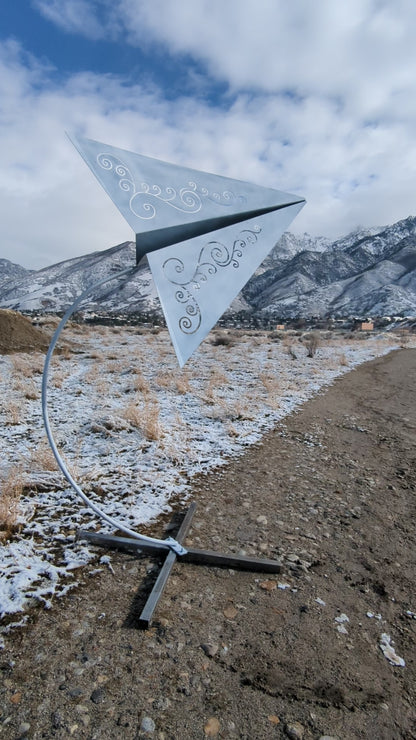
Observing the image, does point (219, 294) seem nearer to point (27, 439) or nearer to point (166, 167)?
point (166, 167)

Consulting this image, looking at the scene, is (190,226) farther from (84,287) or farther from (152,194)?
(84,287)

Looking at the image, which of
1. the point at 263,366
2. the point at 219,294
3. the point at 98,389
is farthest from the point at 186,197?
the point at 263,366

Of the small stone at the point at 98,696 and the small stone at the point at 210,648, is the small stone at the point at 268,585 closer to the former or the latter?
the small stone at the point at 210,648

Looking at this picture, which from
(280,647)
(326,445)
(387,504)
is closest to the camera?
(280,647)

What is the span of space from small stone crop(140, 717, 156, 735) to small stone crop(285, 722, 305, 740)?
69 cm

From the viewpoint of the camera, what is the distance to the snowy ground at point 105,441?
10.7 ft

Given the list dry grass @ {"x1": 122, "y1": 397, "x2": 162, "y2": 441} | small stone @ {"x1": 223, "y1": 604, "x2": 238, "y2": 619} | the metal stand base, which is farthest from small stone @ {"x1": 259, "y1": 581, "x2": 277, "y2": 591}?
dry grass @ {"x1": 122, "y1": 397, "x2": 162, "y2": 441}

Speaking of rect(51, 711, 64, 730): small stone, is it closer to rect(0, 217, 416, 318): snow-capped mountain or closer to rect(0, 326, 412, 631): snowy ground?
rect(0, 326, 412, 631): snowy ground

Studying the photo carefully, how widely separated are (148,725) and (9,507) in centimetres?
240

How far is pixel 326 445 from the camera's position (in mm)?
6250

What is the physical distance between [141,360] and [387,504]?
11.3 metres

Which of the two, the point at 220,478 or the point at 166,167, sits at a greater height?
the point at 166,167

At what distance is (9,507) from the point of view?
363cm

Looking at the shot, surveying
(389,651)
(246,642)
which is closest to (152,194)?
(246,642)
